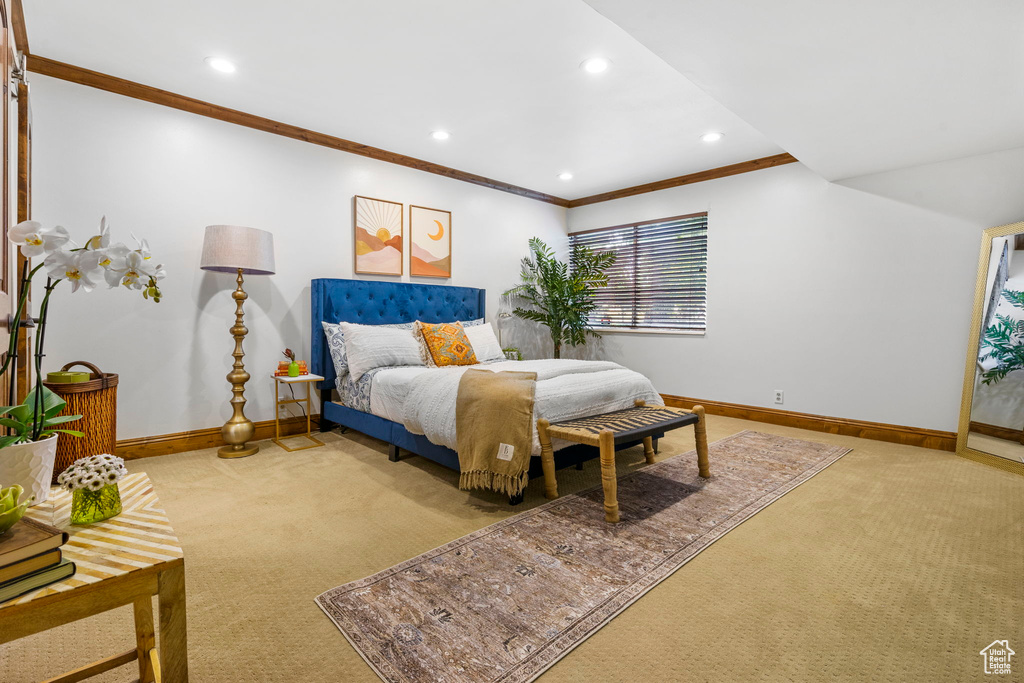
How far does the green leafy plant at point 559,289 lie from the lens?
5.56 metres

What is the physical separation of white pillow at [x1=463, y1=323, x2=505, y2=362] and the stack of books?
3476mm

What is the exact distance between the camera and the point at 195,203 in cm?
348

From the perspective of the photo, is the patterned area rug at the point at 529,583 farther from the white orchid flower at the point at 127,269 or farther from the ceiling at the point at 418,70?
the ceiling at the point at 418,70

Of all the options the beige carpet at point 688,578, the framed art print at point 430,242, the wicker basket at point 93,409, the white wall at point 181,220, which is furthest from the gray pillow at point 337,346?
the wicker basket at point 93,409

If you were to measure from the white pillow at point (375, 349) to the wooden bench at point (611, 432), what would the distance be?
5.30 feet

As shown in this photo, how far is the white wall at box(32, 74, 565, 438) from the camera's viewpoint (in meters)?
3.03

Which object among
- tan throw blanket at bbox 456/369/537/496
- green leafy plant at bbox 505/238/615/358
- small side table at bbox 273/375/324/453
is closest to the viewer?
tan throw blanket at bbox 456/369/537/496

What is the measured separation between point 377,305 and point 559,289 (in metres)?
2.09

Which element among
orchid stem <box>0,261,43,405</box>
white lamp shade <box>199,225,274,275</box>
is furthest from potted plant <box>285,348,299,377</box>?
orchid stem <box>0,261,43,405</box>

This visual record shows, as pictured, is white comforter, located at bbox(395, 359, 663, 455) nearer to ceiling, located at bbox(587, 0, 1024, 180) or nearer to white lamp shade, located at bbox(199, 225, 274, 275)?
white lamp shade, located at bbox(199, 225, 274, 275)

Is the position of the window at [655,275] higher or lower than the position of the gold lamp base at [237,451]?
higher

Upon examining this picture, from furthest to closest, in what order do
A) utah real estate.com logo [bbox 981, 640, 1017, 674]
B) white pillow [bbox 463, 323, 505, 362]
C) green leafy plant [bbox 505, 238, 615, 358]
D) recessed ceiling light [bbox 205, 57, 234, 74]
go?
Answer: green leafy plant [bbox 505, 238, 615, 358], white pillow [bbox 463, 323, 505, 362], recessed ceiling light [bbox 205, 57, 234, 74], utah real estate.com logo [bbox 981, 640, 1017, 674]

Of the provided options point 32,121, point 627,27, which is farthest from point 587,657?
point 32,121

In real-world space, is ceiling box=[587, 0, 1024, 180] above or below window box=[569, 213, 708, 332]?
above
